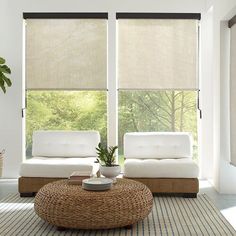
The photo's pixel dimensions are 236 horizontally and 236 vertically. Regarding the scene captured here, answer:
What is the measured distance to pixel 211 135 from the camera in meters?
7.00

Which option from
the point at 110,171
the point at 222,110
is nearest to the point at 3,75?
the point at 110,171

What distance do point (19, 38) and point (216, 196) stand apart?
158 inches

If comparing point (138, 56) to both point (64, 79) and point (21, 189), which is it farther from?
point (21, 189)

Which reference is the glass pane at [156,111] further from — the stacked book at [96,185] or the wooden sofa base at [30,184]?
the stacked book at [96,185]

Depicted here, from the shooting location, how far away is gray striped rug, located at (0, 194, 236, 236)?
3966 millimetres

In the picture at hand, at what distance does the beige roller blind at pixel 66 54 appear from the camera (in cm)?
704

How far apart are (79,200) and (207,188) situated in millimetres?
2902

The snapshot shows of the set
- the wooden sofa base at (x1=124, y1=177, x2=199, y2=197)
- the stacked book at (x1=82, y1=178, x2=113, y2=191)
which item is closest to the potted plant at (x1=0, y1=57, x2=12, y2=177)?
the wooden sofa base at (x1=124, y1=177, x2=199, y2=197)

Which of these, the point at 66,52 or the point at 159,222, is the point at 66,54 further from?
the point at 159,222

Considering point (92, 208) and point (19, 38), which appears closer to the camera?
point (92, 208)

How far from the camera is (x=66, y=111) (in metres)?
8.23

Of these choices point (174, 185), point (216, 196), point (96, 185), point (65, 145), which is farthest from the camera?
point (65, 145)

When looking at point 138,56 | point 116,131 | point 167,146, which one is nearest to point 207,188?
point 167,146

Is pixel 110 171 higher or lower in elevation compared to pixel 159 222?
higher
